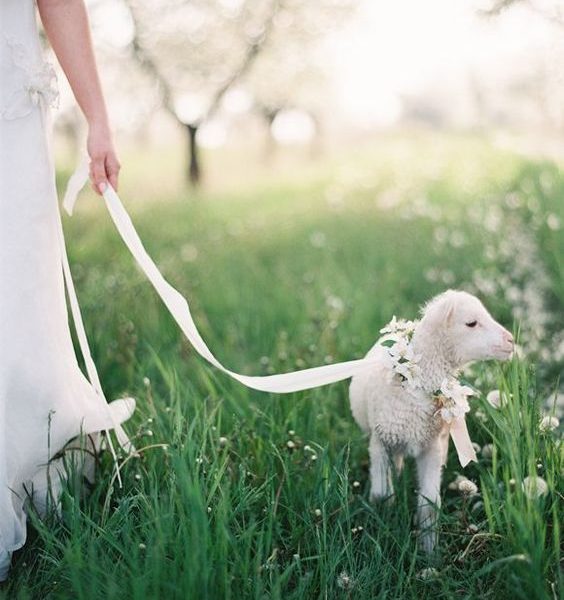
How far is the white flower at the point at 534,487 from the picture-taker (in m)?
2.83

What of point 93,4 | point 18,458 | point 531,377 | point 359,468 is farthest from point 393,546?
point 93,4

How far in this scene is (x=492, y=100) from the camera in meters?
18.6

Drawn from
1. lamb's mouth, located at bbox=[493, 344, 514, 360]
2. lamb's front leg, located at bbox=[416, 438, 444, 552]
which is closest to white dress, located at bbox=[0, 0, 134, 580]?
lamb's front leg, located at bbox=[416, 438, 444, 552]

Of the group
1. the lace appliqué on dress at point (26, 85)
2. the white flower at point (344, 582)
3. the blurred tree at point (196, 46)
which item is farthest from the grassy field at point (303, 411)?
the blurred tree at point (196, 46)

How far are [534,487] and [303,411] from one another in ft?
4.74

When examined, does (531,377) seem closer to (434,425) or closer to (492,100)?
(434,425)

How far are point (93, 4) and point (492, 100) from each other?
9.23 m

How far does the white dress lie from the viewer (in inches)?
119

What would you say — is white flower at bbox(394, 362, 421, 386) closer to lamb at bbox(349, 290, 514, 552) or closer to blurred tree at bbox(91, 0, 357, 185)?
lamb at bbox(349, 290, 514, 552)

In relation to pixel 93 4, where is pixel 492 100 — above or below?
below

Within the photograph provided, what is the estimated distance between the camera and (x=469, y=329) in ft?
10.3

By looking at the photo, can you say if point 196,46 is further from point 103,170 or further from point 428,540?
point 428,540

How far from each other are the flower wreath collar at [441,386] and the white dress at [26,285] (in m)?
1.31

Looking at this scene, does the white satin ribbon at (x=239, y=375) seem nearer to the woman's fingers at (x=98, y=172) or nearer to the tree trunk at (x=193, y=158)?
the woman's fingers at (x=98, y=172)
